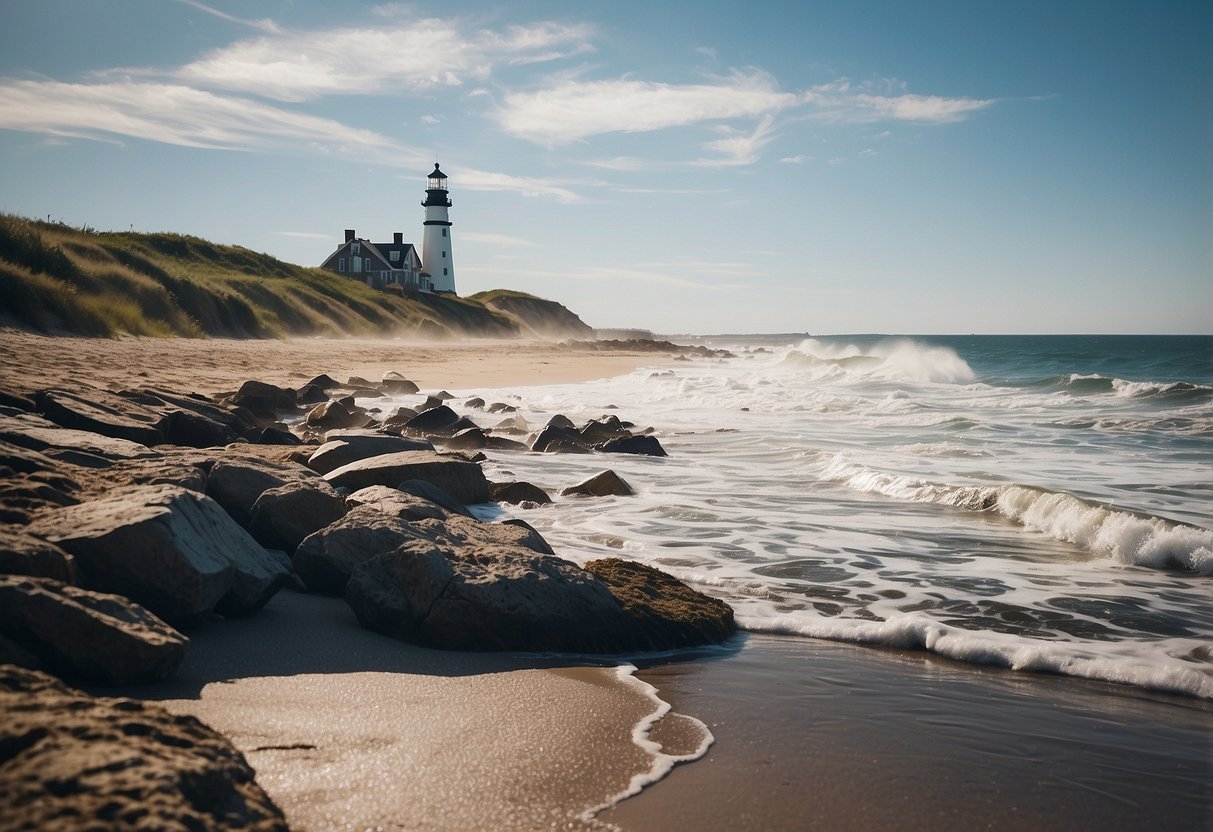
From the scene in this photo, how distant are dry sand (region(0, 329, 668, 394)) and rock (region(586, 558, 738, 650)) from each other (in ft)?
26.3

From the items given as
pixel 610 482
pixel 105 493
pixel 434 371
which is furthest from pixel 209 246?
pixel 105 493

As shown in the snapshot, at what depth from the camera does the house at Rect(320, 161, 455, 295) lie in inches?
2539

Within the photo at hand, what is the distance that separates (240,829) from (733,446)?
40.8 feet

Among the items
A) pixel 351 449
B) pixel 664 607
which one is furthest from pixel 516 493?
pixel 664 607

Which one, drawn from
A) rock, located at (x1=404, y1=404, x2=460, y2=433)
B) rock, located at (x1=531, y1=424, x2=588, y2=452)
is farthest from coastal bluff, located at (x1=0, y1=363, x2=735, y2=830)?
rock, located at (x1=404, y1=404, x2=460, y2=433)

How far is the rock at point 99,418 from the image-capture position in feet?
23.7

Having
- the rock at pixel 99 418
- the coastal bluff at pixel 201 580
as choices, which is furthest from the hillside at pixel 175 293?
the coastal bluff at pixel 201 580

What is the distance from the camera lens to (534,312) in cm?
8394

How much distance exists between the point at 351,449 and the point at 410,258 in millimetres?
59712

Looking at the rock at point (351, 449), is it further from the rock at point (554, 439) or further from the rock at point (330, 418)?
the rock at point (330, 418)

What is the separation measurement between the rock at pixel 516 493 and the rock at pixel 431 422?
432cm

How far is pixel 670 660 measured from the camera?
15.2ft

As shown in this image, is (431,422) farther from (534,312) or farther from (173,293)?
(534,312)

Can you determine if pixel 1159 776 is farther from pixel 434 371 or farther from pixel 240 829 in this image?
pixel 434 371
